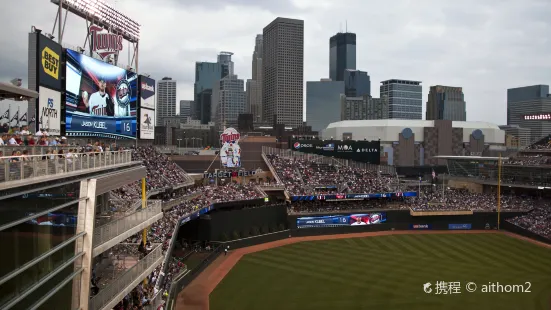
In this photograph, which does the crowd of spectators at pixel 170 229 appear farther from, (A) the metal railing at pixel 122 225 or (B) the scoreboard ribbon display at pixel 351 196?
(B) the scoreboard ribbon display at pixel 351 196

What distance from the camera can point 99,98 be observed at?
90.7 ft

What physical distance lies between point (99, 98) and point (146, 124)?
613 centimetres

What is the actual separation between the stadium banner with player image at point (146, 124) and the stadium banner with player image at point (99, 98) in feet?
2.41

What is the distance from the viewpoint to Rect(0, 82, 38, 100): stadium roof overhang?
8773mm

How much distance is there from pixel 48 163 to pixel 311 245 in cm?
3498

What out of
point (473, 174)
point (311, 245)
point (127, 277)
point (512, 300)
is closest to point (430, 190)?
point (473, 174)

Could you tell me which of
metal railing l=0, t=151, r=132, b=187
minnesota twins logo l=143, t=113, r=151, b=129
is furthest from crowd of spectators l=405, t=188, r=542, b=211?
metal railing l=0, t=151, r=132, b=187

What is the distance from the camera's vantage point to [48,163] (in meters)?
8.72

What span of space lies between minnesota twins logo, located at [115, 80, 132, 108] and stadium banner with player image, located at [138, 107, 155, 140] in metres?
2.01

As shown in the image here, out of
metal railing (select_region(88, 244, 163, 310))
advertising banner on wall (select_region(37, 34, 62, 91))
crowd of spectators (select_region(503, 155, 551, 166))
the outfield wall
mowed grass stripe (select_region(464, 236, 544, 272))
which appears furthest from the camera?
crowd of spectators (select_region(503, 155, 551, 166))

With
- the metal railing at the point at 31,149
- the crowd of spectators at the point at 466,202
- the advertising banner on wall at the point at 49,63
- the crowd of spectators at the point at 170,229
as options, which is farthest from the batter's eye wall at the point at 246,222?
the metal railing at the point at 31,149

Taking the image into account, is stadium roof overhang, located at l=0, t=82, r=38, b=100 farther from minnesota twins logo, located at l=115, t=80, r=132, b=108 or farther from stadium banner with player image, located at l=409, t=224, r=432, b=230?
stadium banner with player image, located at l=409, t=224, r=432, b=230

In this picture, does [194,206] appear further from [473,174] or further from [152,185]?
[473,174]

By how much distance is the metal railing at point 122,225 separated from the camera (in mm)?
11148
